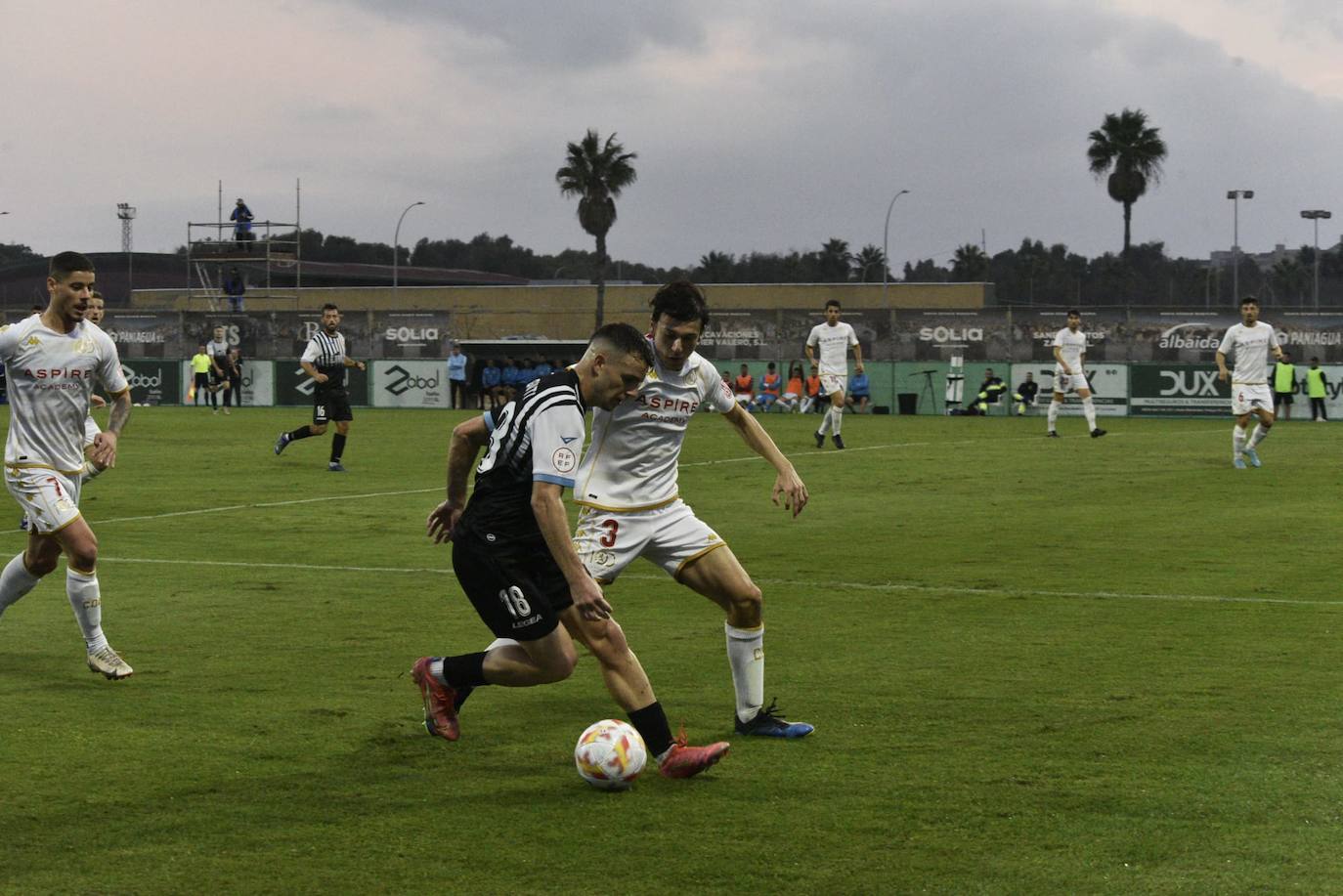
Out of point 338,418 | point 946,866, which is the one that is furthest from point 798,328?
point 946,866

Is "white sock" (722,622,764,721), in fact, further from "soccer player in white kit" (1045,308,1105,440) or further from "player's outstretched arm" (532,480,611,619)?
"soccer player in white kit" (1045,308,1105,440)

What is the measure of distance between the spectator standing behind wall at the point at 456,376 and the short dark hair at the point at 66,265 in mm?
39090

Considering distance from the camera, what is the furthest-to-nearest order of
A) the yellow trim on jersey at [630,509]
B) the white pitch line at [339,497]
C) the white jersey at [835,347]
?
the white jersey at [835,347]
the white pitch line at [339,497]
the yellow trim on jersey at [630,509]

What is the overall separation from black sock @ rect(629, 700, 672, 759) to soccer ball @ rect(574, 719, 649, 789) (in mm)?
75

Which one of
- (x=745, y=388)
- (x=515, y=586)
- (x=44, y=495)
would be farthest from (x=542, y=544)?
(x=745, y=388)

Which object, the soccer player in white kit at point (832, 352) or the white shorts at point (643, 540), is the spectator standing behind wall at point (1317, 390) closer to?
the soccer player in white kit at point (832, 352)

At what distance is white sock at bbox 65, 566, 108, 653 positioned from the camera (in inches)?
343

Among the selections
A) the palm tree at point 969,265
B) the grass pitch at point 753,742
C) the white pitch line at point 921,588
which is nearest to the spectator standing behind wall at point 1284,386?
the grass pitch at point 753,742

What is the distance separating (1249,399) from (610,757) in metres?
19.2

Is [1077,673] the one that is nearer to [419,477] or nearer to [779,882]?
[779,882]

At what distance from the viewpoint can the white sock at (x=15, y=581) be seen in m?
9.07

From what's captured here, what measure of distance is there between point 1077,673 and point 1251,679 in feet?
2.76

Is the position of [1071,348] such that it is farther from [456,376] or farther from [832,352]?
[456,376]

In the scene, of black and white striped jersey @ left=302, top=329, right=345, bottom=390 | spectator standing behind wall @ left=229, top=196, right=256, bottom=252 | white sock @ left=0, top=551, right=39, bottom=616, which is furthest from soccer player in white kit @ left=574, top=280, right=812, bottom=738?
spectator standing behind wall @ left=229, top=196, right=256, bottom=252
